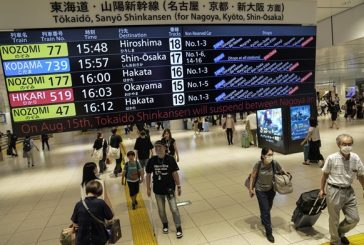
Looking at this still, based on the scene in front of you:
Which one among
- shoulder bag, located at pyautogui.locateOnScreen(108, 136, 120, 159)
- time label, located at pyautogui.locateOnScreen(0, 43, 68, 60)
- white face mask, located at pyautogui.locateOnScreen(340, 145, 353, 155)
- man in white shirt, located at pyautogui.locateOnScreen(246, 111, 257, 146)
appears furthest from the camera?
man in white shirt, located at pyautogui.locateOnScreen(246, 111, 257, 146)

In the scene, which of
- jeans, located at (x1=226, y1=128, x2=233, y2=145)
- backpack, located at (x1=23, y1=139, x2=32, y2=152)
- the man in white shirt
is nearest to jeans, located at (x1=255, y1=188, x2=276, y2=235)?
the man in white shirt

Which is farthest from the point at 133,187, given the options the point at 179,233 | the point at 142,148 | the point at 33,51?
the point at 33,51

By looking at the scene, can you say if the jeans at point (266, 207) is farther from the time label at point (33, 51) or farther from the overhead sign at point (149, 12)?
the time label at point (33, 51)

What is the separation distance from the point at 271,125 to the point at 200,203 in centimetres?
601

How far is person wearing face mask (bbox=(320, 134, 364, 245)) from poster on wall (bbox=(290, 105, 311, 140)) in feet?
21.7

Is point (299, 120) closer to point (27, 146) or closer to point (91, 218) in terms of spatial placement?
point (91, 218)

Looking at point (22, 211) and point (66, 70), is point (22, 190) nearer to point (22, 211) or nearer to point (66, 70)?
point (22, 211)

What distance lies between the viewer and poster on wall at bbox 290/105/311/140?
1018 cm

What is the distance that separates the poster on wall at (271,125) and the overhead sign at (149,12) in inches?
247

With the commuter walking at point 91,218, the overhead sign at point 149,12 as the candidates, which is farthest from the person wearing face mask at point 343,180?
the commuter walking at point 91,218

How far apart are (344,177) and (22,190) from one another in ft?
28.4

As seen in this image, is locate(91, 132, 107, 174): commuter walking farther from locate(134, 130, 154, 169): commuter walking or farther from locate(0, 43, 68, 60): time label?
locate(0, 43, 68, 60): time label

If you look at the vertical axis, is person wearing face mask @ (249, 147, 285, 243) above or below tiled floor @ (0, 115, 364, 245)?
above

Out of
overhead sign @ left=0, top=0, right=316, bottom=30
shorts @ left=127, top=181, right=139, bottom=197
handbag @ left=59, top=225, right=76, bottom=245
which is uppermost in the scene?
overhead sign @ left=0, top=0, right=316, bottom=30
